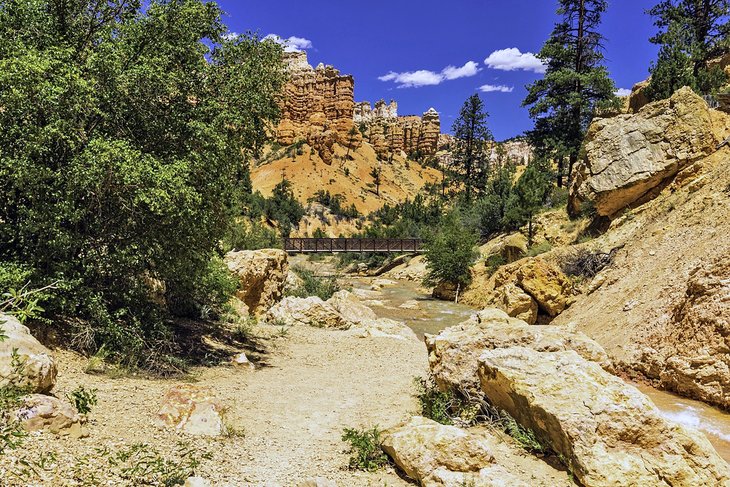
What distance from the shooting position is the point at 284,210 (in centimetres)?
5178

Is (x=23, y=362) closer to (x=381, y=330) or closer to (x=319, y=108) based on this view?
(x=381, y=330)

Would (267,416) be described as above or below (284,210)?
below

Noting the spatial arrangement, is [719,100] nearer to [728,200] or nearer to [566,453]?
[728,200]

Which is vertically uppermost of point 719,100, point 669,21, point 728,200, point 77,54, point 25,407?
point 669,21

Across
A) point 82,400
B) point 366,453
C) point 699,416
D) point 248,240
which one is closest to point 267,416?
point 366,453

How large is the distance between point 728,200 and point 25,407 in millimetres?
15109

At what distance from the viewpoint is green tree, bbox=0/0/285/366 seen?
20.7ft

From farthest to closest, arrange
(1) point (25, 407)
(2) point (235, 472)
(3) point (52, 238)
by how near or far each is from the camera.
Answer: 1. (3) point (52, 238)
2. (2) point (235, 472)
3. (1) point (25, 407)

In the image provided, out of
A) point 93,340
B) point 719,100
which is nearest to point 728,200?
point 719,100

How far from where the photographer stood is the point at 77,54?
773 centimetres

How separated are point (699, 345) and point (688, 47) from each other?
20.8m

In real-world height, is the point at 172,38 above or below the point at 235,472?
above

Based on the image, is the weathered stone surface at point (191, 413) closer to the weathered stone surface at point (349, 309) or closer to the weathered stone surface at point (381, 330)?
the weathered stone surface at point (381, 330)

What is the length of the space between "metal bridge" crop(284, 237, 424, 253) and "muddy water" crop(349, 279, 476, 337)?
8.22 meters
